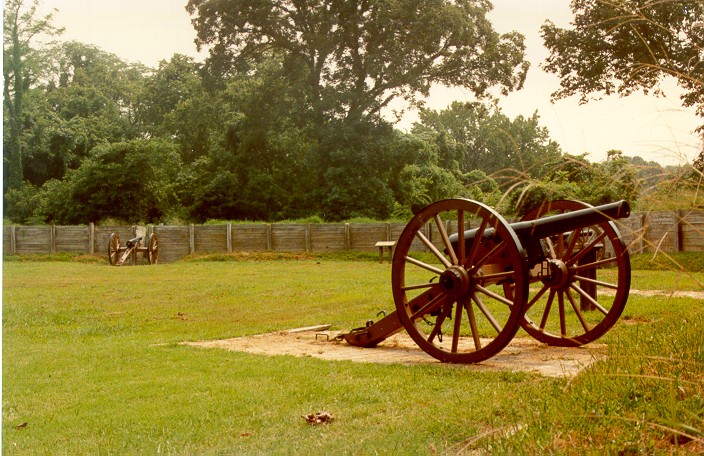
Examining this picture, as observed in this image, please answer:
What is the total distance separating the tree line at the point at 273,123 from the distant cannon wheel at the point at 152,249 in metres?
1.58

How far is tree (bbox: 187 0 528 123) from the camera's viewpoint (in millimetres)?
26578

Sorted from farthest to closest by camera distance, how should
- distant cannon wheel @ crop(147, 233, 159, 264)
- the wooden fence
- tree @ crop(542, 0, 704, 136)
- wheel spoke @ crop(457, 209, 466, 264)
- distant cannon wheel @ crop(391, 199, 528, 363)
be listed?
distant cannon wheel @ crop(147, 233, 159, 264)
the wooden fence
tree @ crop(542, 0, 704, 136)
wheel spoke @ crop(457, 209, 466, 264)
distant cannon wheel @ crop(391, 199, 528, 363)

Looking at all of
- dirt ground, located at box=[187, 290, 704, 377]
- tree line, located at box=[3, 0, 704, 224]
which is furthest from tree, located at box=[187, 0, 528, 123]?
dirt ground, located at box=[187, 290, 704, 377]

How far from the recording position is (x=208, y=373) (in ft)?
21.5

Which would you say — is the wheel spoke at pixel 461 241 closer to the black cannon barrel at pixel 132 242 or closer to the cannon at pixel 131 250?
the cannon at pixel 131 250

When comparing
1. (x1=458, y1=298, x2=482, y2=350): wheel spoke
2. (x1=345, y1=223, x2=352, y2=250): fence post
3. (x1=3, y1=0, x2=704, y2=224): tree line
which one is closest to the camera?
(x1=458, y1=298, x2=482, y2=350): wheel spoke

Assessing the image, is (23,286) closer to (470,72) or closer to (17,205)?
(17,205)

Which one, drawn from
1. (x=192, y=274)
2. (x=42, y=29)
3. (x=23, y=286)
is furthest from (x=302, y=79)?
(x=42, y=29)

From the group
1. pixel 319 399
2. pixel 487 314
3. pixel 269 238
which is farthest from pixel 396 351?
pixel 269 238

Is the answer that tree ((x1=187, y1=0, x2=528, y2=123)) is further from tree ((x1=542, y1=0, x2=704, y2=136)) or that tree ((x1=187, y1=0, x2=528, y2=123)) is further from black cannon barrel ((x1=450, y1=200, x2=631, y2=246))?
black cannon barrel ((x1=450, y1=200, x2=631, y2=246))

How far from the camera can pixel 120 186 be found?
30875mm

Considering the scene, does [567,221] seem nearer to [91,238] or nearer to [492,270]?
[492,270]

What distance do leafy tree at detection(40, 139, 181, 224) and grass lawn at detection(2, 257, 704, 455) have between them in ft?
60.0

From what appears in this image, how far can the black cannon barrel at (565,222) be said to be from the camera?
21.5ft
